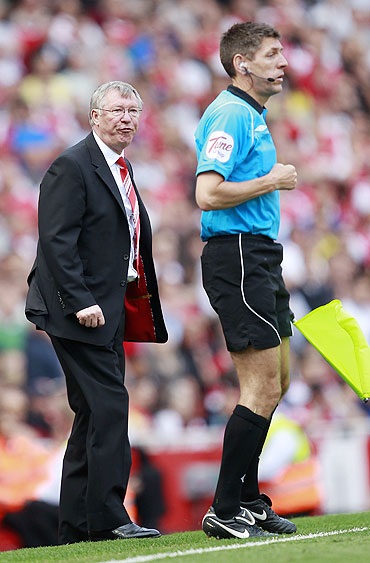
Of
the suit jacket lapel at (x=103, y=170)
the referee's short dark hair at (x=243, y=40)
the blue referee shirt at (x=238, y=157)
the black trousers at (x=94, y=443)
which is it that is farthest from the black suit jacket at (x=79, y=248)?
the referee's short dark hair at (x=243, y=40)

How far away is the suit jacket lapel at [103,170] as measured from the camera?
450 cm

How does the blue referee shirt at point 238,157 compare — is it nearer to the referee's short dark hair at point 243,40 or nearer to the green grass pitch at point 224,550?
the referee's short dark hair at point 243,40

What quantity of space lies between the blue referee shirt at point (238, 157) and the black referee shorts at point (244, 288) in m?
0.06

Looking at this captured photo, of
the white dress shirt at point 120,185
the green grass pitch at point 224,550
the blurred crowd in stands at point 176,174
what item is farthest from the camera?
the blurred crowd in stands at point 176,174

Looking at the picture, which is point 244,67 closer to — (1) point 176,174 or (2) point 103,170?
(2) point 103,170

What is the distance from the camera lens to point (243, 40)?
A: 173 inches

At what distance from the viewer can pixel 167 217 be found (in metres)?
10.1

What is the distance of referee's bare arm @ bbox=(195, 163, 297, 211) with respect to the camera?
4102 millimetres

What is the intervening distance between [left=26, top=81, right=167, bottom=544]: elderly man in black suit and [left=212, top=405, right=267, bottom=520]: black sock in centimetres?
47

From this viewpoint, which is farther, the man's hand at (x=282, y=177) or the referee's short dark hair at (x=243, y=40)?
the referee's short dark hair at (x=243, y=40)

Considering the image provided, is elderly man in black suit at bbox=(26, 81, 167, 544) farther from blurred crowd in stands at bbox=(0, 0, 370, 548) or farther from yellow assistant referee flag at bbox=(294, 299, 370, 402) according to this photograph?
blurred crowd in stands at bbox=(0, 0, 370, 548)

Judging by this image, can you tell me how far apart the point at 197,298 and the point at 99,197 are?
17.3 feet

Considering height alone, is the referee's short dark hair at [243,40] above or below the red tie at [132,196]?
above

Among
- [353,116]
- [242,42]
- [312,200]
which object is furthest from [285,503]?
[353,116]
